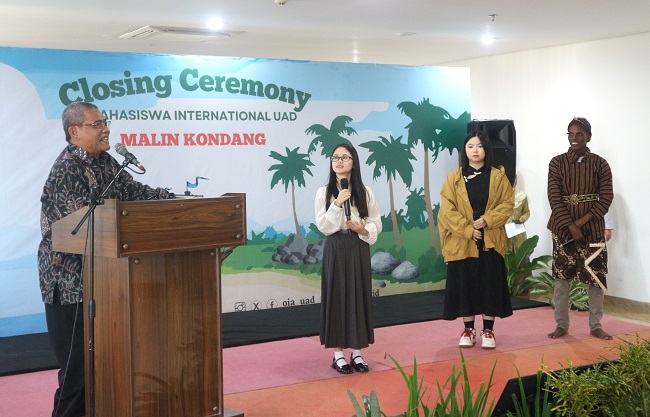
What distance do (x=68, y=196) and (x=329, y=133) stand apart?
4393 millimetres

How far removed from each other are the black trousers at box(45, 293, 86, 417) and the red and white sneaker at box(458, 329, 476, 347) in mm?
3050

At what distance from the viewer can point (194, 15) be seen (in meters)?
6.77

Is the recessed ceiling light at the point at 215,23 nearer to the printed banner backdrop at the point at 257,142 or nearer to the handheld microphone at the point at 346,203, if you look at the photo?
the printed banner backdrop at the point at 257,142

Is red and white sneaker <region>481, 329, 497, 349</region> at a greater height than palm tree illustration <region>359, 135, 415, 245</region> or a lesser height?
lesser

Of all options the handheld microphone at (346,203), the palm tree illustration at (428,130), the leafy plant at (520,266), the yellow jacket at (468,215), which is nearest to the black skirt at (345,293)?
the handheld microphone at (346,203)

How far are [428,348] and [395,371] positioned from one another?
780 millimetres

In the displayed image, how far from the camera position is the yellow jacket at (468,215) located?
6.07m

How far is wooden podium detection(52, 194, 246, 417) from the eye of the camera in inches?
141

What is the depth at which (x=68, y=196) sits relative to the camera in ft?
12.8

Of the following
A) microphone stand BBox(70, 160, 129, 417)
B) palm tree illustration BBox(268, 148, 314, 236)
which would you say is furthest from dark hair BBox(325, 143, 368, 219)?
palm tree illustration BBox(268, 148, 314, 236)

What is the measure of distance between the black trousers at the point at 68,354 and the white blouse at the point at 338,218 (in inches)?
70.5

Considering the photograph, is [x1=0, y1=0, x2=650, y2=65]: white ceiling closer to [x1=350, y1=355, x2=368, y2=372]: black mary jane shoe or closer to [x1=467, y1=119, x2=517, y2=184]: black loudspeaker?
[x1=467, y1=119, x2=517, y2=184]: black loudspeaker

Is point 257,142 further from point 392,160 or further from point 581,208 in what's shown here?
point 581,208

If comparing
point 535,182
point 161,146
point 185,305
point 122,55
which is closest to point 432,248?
point 535,182
